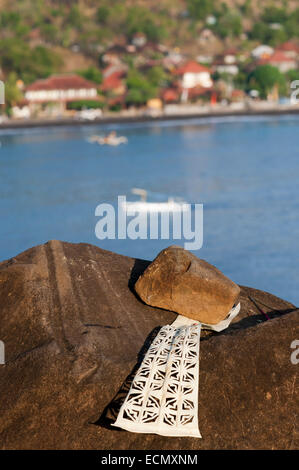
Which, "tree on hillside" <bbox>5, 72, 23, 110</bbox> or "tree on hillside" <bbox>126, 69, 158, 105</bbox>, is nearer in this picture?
"tree on hillside" <bbox>5, 72, 23, 110</bbox>

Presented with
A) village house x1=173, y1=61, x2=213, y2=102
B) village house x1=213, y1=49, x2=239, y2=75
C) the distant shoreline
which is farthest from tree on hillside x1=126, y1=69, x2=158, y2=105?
village house x1=213, y1=49, x2=239, y2=75

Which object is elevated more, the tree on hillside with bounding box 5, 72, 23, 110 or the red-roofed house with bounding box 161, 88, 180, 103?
the tree on hillside with bounding box 5, 72, 23, 110

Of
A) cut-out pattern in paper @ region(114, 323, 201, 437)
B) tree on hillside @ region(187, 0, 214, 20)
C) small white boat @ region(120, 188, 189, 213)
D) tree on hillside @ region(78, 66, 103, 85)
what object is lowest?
small white boat @ region(120, 188, 189, 213)

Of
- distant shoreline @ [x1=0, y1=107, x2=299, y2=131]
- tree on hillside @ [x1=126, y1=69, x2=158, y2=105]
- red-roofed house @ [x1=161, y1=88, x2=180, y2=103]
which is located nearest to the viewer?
distant shoreline @ [x1=0, y1=107, x2=299, y2=131]

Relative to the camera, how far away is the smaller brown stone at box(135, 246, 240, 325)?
27.8 feet

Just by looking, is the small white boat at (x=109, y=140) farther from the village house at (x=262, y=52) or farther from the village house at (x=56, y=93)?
the village house at (x=262, y=52)

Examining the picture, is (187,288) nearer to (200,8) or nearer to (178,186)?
(178,186)

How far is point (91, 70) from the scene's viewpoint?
107 m

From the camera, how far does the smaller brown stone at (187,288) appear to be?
27.8 feet

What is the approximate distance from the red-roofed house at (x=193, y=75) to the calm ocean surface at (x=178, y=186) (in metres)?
32.4

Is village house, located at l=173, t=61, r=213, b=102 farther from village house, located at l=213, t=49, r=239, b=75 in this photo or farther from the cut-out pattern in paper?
the cut-out pattern in paper

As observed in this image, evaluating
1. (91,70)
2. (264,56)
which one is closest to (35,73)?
(91,70)

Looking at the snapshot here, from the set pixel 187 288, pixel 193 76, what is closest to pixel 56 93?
pixel 193 76

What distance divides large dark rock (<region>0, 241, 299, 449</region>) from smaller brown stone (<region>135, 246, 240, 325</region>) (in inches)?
12.6
